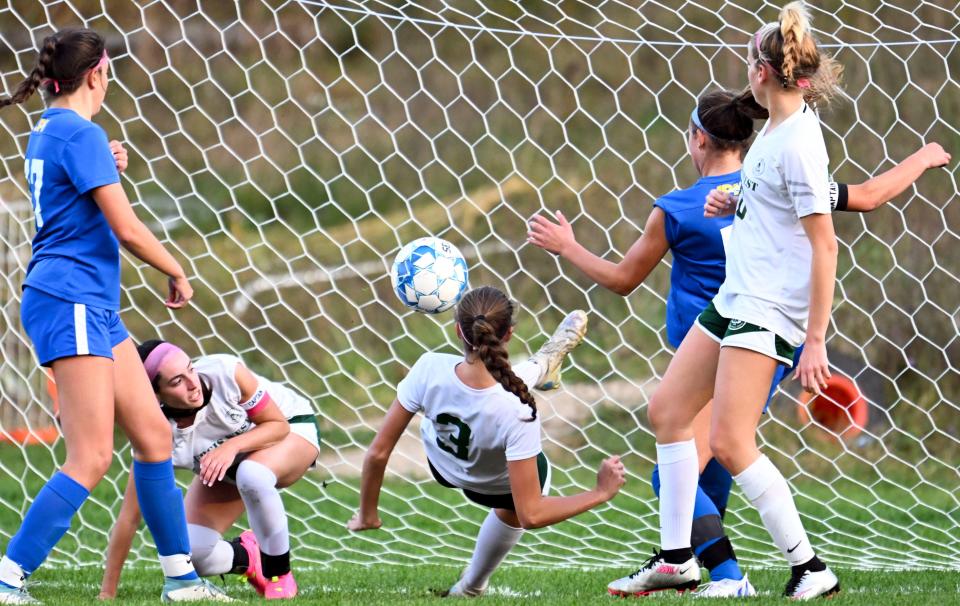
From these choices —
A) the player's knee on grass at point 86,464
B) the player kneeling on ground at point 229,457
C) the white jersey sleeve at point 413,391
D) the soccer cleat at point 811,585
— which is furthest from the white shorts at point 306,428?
the soccer cleat at point 811,585

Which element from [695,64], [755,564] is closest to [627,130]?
[695,64]

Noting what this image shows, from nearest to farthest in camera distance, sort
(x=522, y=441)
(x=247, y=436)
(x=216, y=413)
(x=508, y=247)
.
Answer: (x=522, y=441)
(x=247, y=436)
(x=216, y=413)
(x=508, y=247)

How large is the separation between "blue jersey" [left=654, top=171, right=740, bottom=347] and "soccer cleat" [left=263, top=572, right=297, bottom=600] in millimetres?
1242

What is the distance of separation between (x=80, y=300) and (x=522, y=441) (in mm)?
1128

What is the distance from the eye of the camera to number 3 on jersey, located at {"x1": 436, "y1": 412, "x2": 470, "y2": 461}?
3154 mm

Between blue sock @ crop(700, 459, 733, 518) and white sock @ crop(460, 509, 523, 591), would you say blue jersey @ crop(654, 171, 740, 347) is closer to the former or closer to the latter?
blue sock @ crop(700, 459, 733, 518)

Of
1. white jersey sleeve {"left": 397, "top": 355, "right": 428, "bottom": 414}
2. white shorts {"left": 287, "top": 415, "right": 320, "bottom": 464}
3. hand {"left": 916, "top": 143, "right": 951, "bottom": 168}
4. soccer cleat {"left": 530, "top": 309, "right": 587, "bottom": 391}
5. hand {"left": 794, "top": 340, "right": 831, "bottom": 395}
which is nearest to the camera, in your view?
hand {"left": 794, "top": 340, "right": 831, "bottom": 395}

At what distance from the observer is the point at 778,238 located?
9.06 ft

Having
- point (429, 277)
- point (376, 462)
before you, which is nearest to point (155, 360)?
point (376, 462)

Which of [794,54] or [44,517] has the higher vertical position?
[794,54]

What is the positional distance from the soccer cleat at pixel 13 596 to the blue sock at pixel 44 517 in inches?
2.0

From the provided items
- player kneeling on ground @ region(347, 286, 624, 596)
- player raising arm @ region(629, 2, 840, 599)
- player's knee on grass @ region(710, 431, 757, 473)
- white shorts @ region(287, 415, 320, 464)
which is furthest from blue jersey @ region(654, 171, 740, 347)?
white shorts @ region(287, 415, 320, 464)

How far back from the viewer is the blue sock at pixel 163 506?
293 cm

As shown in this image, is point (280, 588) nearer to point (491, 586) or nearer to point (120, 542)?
point (120, 542)
